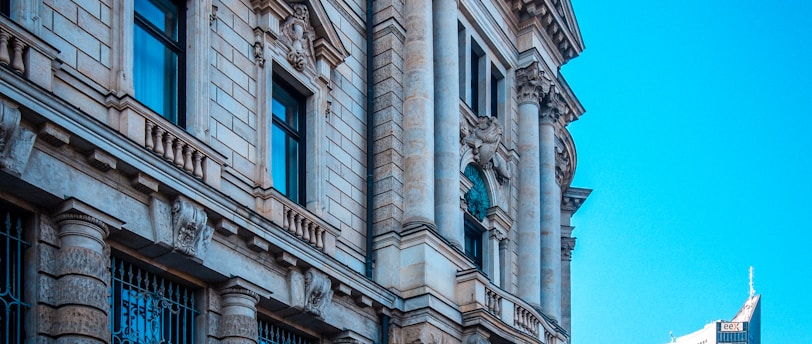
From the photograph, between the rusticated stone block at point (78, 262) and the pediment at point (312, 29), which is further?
the pediment at point (312, 29)

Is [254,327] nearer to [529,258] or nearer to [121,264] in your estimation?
[121,264]

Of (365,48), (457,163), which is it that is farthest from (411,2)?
(457,163)

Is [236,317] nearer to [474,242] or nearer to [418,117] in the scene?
[418,117]

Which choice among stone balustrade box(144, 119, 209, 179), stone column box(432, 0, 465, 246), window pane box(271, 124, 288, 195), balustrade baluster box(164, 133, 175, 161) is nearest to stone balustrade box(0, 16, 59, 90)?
stone balustrade box(144, 119, 209, 179)

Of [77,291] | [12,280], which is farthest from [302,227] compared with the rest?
[12,280]

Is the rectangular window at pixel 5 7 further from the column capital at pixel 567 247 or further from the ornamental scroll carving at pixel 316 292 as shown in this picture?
the column capital at pixel 567 247

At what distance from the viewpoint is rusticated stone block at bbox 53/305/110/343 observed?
1858 centimetres

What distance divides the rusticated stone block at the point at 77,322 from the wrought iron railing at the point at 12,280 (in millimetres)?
446

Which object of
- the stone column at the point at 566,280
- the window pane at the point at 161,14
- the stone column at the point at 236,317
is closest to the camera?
the stone column at the point at 236,317

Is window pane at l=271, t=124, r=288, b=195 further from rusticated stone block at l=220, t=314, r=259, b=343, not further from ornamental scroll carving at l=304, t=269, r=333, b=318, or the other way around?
rusticated stone block at l=220, t=314, r=259, b=343

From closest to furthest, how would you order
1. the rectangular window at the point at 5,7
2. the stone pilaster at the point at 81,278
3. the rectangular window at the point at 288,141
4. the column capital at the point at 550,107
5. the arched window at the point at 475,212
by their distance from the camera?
the stone pilaster at the point at 81,278
the rectangular window at the point at 5,7
the rectangular window at the point at 288,141
the arched window at the point at 475,212
the column capital at the point at 550,107

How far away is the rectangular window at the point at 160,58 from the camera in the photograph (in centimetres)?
2217

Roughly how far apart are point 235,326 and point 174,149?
2940 millimetres

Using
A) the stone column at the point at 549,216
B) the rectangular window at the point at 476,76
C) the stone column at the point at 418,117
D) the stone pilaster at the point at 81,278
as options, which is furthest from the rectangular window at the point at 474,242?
the stone pilaster at the point at 81,278
